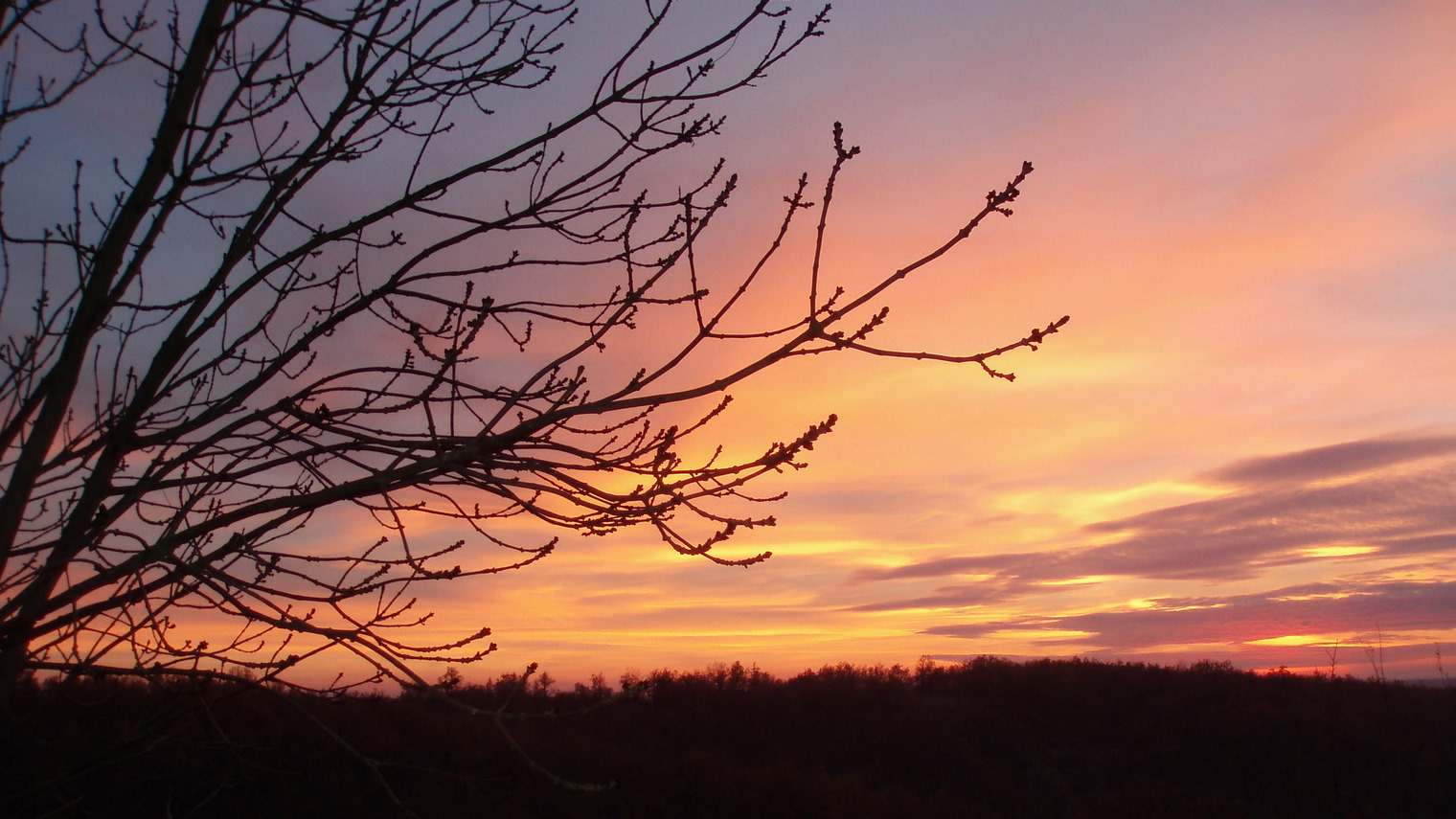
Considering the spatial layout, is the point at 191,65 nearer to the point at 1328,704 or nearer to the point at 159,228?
the point at 159,228

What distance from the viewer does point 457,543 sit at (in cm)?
291

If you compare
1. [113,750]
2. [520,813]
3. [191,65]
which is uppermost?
[191,65]

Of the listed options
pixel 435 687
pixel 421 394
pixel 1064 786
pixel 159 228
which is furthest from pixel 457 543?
pixel 1064 786

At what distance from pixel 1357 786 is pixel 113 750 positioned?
59.4 feet

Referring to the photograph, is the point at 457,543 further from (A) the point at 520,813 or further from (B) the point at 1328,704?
(B) the point at 1328,704

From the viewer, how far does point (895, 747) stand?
17.8 meters

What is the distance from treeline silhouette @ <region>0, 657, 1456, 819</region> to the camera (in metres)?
11.7

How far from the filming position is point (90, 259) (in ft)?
8.84

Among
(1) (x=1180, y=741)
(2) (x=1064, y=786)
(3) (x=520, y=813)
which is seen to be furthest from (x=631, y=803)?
(1) (x=1180, y=741)

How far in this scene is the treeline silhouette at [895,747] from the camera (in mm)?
11656

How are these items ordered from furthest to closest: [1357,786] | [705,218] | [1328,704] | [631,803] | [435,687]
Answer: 1. [1328,704]
2. [1357,786]
3. [631,803]
4. [705,218]
5. [435,687]

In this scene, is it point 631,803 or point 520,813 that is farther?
point 631,803

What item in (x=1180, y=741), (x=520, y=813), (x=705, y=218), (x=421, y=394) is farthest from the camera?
(x=1180, y=741)

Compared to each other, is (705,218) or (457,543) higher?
(705,218)
